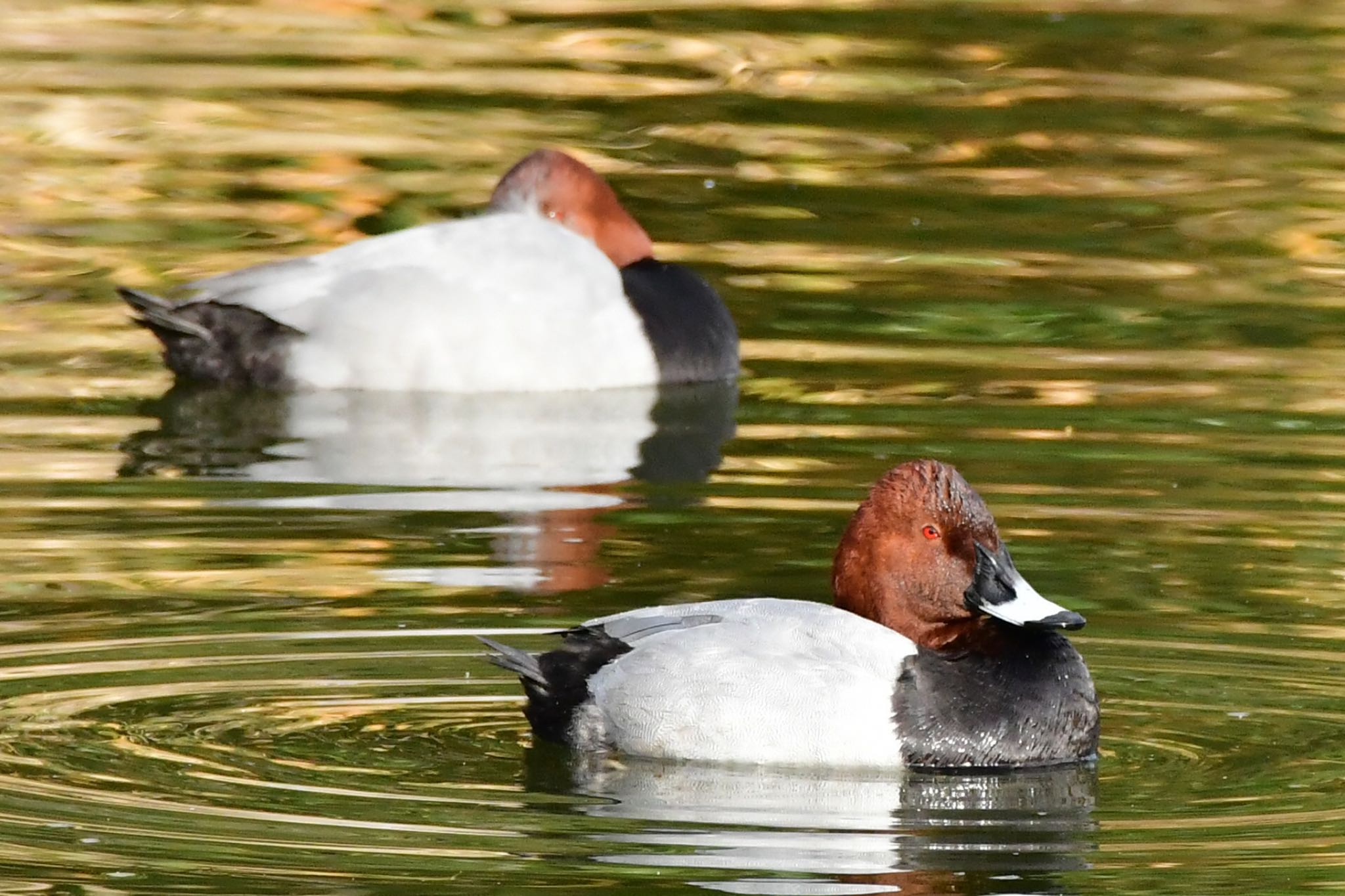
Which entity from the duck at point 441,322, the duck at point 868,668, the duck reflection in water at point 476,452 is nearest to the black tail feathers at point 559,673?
the duck at point 868,668

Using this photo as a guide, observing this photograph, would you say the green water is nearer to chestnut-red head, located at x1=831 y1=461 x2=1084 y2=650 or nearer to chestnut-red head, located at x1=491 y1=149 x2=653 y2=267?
chestnut-red head, located at x1=831 y1=461 x2=1084 y2=650

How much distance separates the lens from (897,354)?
1208cm

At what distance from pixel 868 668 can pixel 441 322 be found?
5.31 m

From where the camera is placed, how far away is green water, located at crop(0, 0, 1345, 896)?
20.6 ft

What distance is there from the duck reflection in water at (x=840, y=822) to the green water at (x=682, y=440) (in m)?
0.02

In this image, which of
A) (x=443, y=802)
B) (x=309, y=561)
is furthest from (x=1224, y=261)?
(x=443, y=802)

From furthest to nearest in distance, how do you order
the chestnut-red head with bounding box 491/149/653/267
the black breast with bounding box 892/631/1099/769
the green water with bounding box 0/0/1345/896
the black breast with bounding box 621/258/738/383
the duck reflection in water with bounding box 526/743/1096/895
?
the chestnut-red head with bounding box 491/149/653/267 → the black breast with bounding box 621/258/738/383 → the black breast with bounding box 892/631/1099/769 → the green water with bounding box 0/0/1345/896 → the duck reflection in water with bounding box 526/743/1096/895

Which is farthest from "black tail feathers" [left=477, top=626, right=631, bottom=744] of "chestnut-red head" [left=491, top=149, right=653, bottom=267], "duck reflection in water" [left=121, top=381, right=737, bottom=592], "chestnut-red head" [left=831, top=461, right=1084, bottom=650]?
"chestnut-red head" [left=491, top=149, right=653, bottom=267]

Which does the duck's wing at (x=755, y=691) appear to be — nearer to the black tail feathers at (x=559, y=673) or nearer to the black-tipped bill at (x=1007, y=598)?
the black tail feathers at (x=559, y=673)

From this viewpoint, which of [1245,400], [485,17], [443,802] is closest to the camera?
[443,802]

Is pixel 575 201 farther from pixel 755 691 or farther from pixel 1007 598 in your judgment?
pixel 755 691

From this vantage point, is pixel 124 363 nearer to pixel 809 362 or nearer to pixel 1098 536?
pixel 809 362

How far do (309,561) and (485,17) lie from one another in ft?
36.5

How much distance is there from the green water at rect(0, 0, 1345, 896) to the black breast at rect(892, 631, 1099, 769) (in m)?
0.09
